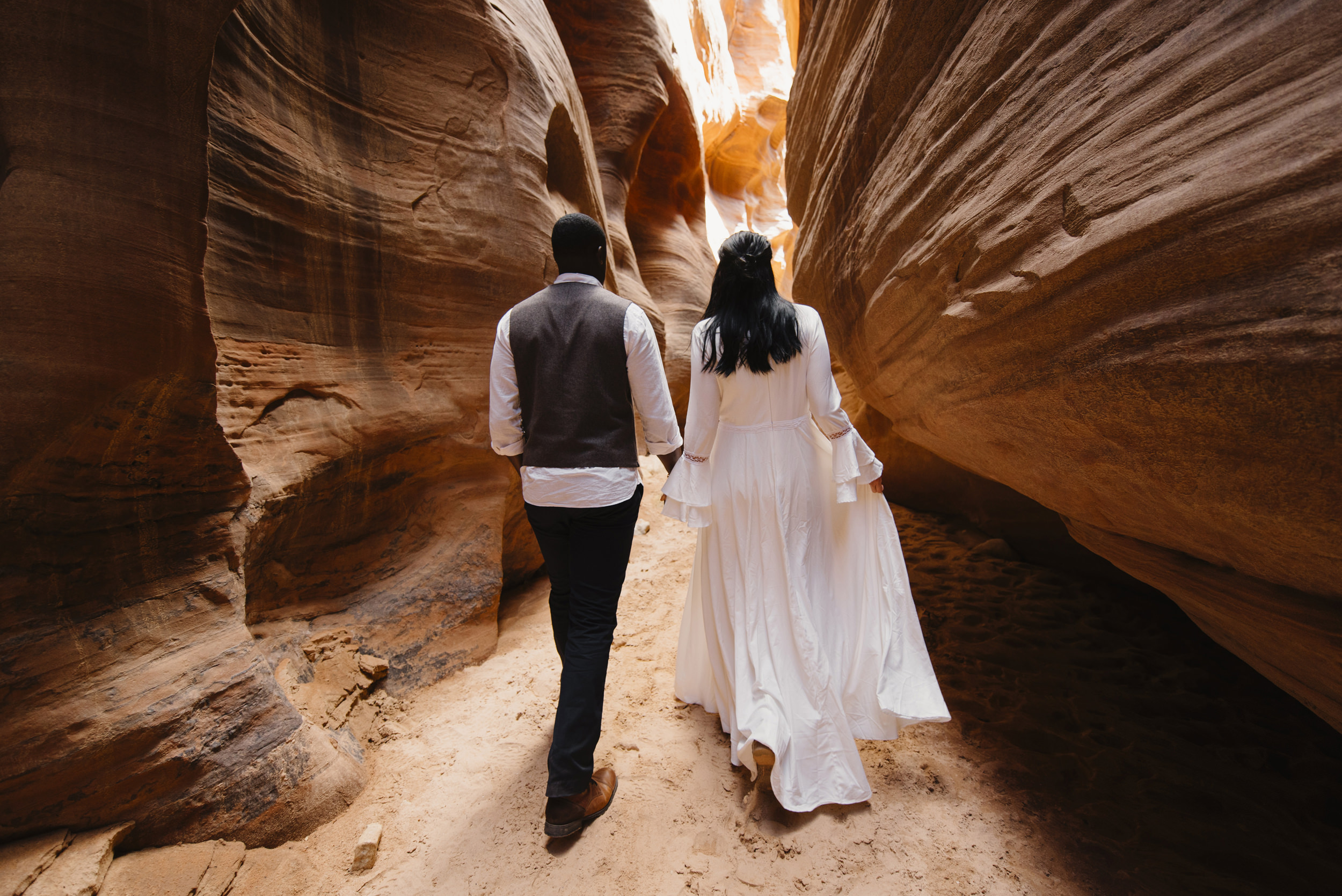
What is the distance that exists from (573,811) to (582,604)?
2.15ft

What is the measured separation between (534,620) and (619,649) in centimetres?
71

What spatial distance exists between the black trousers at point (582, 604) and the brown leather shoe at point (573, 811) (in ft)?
0.16

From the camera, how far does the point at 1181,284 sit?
1.15 meters

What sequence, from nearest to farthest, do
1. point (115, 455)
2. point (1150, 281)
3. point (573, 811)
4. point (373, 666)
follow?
point (1150, 281) < point (115, 455) < point (573, 811) < point (373, 666)

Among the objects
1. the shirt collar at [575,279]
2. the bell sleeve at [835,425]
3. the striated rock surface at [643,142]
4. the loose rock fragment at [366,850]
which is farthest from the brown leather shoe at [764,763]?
the striated rock surface at [643,142]

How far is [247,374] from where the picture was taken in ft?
7.58

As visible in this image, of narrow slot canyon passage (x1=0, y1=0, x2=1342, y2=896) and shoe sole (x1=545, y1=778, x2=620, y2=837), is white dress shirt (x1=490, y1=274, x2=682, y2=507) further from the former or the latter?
shoe sole (x1=545, y1=778, x2=620, y2=837)

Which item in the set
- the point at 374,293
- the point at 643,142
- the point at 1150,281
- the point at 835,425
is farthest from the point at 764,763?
the point at 643,142

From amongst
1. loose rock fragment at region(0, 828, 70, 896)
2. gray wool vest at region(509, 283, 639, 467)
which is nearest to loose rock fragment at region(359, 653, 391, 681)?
loose rock fragment at region(0, 828, 70, 896)

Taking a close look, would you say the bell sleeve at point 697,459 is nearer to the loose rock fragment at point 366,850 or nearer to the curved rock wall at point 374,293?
the loose rock fragment at point 366,850

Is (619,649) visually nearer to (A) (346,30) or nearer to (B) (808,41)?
(A) (346,30)

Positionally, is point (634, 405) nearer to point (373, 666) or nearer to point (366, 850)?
point (366, 850)

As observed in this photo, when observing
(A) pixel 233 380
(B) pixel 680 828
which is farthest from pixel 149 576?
(B) pixel 680 828

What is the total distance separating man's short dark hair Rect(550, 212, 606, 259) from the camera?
183 centimetres
